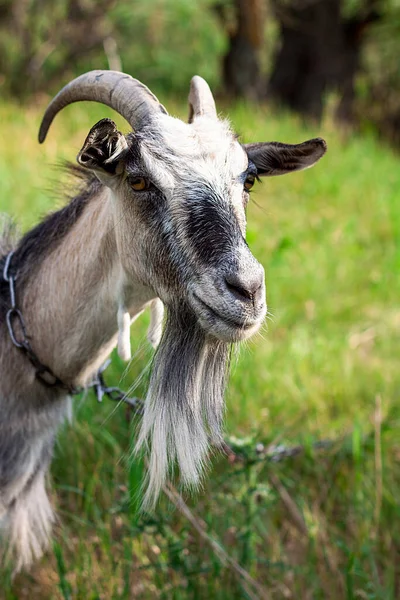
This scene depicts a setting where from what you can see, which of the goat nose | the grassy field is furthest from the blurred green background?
the goat nose

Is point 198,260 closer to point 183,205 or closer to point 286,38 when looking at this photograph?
point 183,205

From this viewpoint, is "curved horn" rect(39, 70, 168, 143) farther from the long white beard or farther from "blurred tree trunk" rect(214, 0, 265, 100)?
"blurred tree trunk" rect(214, 0, 265, 100)

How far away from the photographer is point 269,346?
17.2ft

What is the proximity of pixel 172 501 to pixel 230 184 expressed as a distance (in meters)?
1.47

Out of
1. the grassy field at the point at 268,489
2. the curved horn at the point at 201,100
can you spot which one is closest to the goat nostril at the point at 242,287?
the grassy field at the point at 268,489

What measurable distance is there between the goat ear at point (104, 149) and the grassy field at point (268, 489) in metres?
0.68

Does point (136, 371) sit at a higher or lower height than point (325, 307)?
lower

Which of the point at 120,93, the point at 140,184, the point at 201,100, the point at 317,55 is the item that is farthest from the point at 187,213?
the point at 317,55

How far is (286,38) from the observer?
12.3m

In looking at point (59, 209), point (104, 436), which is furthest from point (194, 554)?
point (59, 209)

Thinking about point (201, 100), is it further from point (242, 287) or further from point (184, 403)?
point (184, 403)

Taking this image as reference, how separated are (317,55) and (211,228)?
10414 millimetres

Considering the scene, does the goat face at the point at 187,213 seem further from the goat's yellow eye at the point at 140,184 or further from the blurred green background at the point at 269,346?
the blurred green background at the point at 269,346

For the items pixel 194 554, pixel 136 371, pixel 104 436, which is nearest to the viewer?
pixel 194 554
